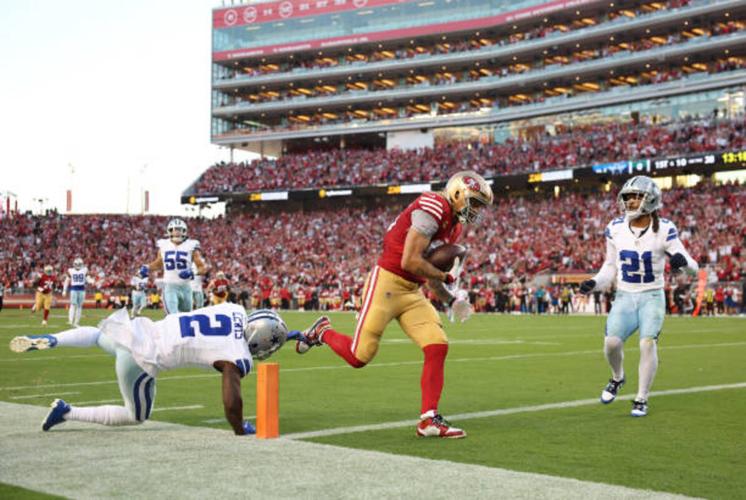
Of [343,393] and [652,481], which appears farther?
[343,393]

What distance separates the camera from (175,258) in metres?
14.2

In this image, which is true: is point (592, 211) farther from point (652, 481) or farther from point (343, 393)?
point (652, 481)

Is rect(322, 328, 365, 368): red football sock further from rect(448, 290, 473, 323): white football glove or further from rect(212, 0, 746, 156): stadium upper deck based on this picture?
rect(212, 0, 746, 156): stadium upper deck

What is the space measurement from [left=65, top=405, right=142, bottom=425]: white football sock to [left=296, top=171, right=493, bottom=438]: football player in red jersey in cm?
161

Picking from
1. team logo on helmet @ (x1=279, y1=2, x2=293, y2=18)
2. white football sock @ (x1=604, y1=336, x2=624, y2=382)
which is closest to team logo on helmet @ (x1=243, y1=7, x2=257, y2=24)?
team logo on helmet @ (x1=279, y1=2, x2=293, y2=18)

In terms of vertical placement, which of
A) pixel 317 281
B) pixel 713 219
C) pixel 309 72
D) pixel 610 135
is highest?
pixel 309 72

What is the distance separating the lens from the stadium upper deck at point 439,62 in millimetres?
50906

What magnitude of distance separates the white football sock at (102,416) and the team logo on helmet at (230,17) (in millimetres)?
64982

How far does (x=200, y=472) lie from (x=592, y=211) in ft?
135

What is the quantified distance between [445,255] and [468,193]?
1.57ft

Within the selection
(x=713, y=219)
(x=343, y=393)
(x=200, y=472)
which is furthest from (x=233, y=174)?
(x=200, y=472)

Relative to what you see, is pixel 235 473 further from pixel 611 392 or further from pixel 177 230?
pixel 177 230

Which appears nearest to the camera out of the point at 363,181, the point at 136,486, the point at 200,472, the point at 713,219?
the point at 136,486

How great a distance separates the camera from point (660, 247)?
26.8ft
